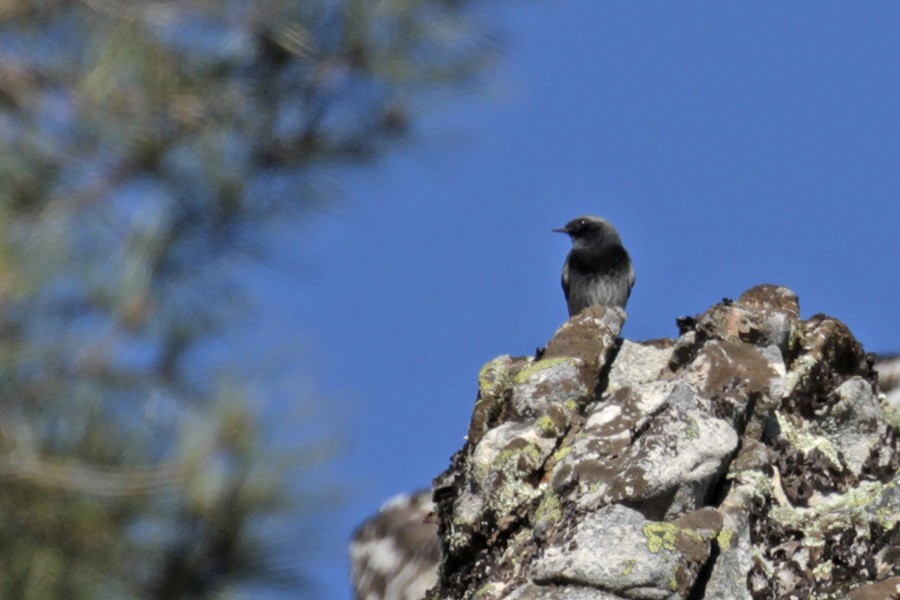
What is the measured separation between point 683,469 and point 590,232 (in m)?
6.86

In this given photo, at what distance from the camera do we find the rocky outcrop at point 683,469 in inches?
298

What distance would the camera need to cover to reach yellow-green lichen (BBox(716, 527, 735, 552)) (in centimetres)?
771

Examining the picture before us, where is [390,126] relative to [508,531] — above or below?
above

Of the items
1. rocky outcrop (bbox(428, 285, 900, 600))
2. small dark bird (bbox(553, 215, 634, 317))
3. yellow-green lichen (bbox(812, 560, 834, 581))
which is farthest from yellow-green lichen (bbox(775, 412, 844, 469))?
small dark bird (bbox(553, 215, 634, 317))

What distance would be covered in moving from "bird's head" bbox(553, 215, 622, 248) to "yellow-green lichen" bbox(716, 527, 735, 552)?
672cm

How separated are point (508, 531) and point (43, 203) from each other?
3543 mm

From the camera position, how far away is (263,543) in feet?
16.1

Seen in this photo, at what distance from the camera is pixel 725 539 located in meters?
7.75

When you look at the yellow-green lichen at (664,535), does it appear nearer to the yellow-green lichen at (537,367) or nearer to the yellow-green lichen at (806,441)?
the yellow-green lichen at (806,441)

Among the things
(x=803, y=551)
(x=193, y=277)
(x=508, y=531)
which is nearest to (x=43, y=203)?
(x=193, y=277)

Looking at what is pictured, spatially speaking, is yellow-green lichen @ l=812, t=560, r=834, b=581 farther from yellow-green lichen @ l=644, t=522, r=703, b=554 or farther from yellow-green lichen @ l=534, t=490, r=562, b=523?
yellow-green lichen @ l=534, t=490, r=562, b=523

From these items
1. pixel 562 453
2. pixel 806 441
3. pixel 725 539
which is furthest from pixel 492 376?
pixel 725 539

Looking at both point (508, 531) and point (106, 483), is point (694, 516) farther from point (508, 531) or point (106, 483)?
point (106, 483)

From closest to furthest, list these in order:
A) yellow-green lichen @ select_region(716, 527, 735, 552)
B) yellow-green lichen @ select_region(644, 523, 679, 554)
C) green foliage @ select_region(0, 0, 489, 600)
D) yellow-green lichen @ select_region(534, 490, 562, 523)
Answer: green foliage @ select_region(0, 0, 489, 600) → yellow-green lichen @ select_region(644, 523, 679, 554) → yellow-green lichen @ select_region(716, 527, 735, 552) → yellow-green lichen @ select_region(534, 490, 562, 523)
